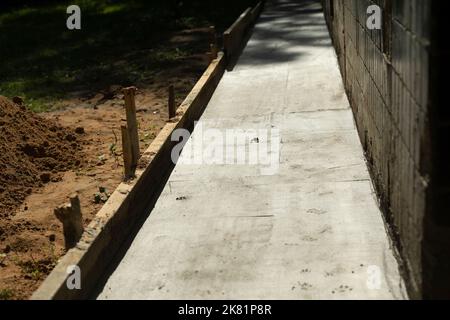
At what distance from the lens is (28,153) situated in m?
9.88

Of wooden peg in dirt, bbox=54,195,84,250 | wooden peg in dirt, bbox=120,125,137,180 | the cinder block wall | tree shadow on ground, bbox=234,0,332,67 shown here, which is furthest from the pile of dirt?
tree shadow on ground, bbox=234,0,332,67

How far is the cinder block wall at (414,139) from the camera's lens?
14.1ft

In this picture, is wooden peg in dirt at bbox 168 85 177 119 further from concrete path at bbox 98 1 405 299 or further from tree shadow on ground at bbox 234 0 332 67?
tree shadow on ground at bbox 234 0 332 67

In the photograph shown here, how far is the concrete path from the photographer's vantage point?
19.1 feet

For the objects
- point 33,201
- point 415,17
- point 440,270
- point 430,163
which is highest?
point 415,17

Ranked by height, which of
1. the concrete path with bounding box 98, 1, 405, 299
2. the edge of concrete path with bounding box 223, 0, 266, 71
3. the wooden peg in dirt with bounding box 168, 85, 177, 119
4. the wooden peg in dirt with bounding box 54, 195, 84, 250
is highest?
the edge of concrete path with bounding box 223, 0, 266, 71

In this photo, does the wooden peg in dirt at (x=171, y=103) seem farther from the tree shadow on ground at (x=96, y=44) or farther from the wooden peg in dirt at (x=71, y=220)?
the wooden peg in dirt at (x=71, y=220)

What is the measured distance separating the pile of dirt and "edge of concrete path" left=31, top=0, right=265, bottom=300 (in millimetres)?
1521

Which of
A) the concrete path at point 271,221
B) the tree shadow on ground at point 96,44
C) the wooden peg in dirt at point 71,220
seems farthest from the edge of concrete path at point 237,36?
→ the wooden peg in dirt at point 71,220

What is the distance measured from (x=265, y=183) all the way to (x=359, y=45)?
2452mm

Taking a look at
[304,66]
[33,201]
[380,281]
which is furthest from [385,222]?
[304,66]

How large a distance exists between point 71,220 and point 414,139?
2886 millimetres

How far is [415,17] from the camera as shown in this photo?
468 cm
